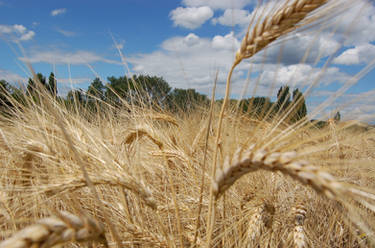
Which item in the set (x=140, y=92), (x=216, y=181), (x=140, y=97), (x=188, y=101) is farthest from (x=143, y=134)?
(x=188, y=101)

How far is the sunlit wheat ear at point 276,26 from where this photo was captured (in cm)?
92

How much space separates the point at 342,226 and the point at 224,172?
4.72 feet

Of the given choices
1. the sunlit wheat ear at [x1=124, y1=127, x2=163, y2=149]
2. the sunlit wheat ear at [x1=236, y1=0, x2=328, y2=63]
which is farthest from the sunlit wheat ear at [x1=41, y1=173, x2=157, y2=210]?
the sunlit wheat ear at [x1=236, y1=0, x2=328, y2=63]

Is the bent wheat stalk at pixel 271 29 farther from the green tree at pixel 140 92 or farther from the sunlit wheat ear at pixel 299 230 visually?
the green tree at pixel 140 92

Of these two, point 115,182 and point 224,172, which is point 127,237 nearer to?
point 115,182

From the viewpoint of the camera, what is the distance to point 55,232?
654mm

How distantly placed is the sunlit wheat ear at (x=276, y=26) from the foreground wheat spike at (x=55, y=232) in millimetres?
761

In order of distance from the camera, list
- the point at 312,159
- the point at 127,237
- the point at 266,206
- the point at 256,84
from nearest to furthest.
Result: the point at 312,159 < the point at 256,84 < the point at 127,237 < the point at 266,206

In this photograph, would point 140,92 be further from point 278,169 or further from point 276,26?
point 278,169

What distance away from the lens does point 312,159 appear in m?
0.82

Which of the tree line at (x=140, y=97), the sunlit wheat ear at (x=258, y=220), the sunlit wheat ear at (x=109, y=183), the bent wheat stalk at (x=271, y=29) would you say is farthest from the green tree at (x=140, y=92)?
the sunlit wheat ear at (x=258, y=220)

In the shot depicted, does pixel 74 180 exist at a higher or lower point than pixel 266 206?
higher

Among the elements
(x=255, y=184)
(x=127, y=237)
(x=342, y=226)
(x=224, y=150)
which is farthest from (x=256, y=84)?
(x=342, y=226)

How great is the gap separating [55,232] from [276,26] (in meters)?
0.95
